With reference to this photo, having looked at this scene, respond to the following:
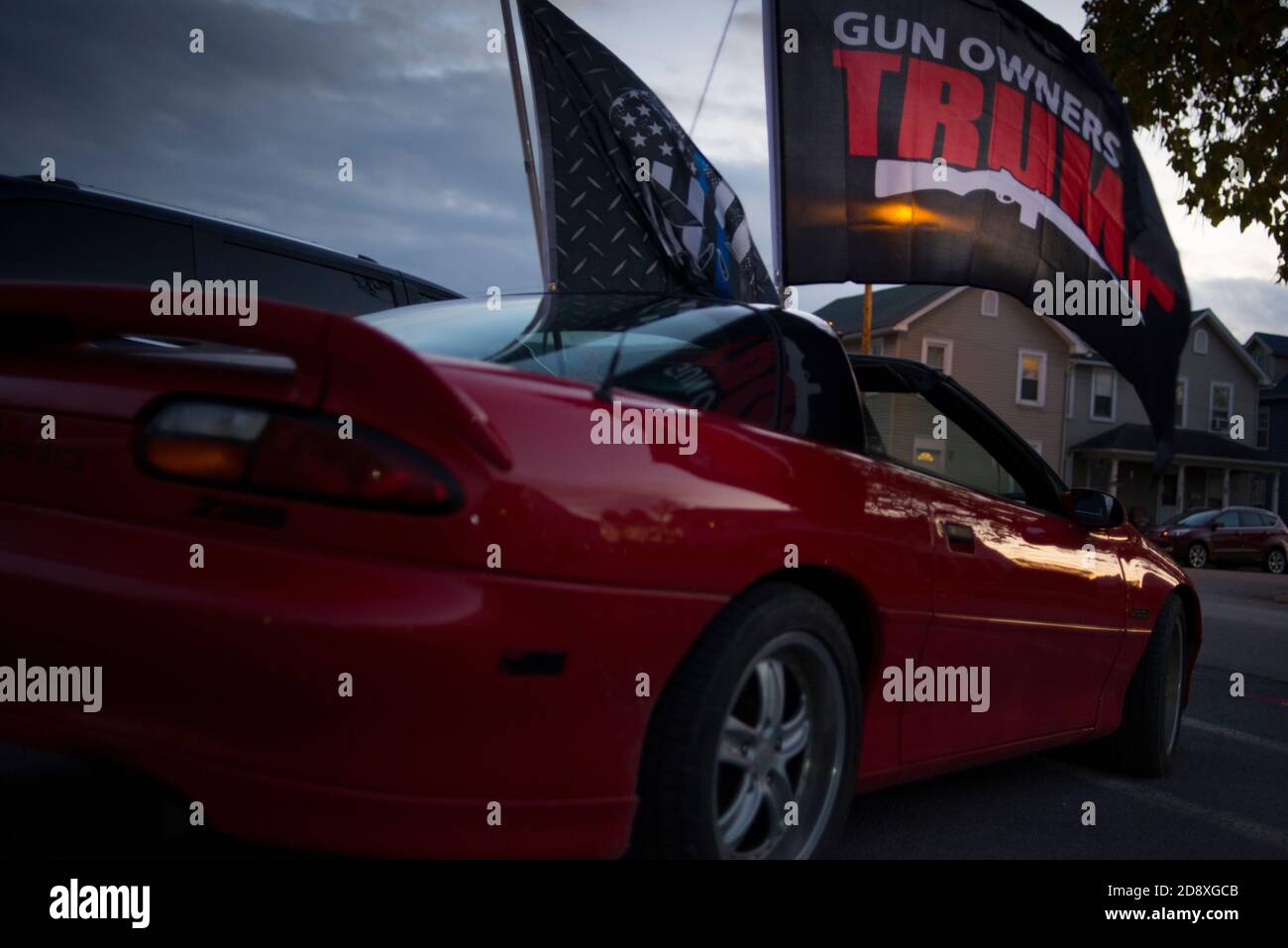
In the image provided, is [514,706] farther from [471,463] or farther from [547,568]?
[471,463]

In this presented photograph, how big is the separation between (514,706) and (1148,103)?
1230cm

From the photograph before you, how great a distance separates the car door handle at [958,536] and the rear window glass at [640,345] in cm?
64

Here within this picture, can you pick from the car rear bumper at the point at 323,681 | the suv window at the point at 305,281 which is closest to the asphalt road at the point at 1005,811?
the car rear bumper at the point at 323,681

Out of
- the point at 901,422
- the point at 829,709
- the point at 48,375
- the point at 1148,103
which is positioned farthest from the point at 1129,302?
the point at 901,422

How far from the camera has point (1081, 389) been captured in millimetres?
36750

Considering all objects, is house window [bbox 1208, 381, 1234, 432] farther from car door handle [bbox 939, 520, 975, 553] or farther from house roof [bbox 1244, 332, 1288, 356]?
car door handle [bbox 939, 520, 975, 553]

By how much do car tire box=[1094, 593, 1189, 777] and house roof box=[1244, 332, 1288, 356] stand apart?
1934 inches

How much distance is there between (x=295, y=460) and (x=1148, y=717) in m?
3.45

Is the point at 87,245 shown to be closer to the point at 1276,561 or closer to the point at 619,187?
the point at 619,187

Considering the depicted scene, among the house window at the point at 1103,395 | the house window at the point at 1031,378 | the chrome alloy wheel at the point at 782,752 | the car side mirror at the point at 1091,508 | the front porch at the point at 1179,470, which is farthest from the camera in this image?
the house window at the point at 1103,395

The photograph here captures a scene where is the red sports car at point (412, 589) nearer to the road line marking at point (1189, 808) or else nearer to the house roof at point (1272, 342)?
the road line marking at point (1189, 808)

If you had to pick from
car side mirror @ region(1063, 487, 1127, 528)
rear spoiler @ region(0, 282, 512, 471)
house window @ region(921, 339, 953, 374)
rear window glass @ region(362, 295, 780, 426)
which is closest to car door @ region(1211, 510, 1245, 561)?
house window @ region(921, 339, 953, 374)

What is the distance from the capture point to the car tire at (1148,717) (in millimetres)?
4363

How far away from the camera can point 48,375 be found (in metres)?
2.22
